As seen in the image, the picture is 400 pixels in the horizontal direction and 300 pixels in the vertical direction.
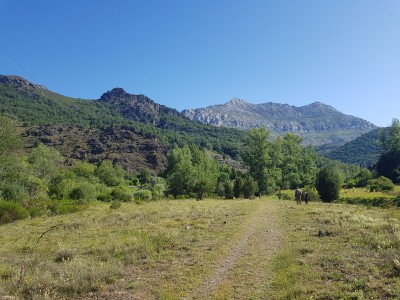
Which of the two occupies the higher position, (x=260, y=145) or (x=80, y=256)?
(x=260, y=145)

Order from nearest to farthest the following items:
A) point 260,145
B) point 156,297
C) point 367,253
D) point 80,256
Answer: point 156,297 → point 367,253 → point 80,256 → point 260,145

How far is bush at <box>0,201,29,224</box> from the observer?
1318 inches

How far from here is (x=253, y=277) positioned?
10.9 m

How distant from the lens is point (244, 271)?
11492 millimetres

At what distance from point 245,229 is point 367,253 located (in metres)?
8.18

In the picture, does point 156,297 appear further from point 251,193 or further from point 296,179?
point 296,179

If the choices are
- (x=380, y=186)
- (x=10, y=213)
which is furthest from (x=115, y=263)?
(x=380, y=186)

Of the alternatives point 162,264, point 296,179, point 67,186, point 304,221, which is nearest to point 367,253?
point 162,264

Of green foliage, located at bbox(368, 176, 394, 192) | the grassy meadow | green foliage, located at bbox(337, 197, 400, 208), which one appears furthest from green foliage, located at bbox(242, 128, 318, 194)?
the grassy meadow

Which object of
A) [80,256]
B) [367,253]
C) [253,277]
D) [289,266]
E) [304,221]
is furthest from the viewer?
[304,221]

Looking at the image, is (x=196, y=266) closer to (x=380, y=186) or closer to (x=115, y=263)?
(x=115, y=263)

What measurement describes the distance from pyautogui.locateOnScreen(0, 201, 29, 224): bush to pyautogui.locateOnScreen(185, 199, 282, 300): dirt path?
1037 inches

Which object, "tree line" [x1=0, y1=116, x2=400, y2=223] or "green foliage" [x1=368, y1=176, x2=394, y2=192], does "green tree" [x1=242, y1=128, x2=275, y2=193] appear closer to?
"tree line" [x1=0, y1=116, x2=400, y2=223]

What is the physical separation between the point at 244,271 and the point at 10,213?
30775 mm
